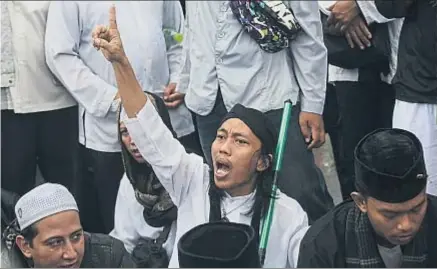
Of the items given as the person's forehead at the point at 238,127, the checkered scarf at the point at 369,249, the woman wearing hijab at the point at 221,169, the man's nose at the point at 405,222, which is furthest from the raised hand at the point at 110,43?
the man's nose at the point at 405,222

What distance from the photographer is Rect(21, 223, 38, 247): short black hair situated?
405cm

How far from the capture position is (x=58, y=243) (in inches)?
158

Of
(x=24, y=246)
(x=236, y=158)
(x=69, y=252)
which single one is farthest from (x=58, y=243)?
(x=236, y=158)

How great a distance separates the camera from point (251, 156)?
404cm

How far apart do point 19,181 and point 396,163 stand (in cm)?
225

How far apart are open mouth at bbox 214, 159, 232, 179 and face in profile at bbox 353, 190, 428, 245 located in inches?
28.8

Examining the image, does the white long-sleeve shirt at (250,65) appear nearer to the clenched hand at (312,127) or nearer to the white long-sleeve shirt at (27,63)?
the clenched hand at (312,127)

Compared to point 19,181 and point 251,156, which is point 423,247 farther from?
point 19,181

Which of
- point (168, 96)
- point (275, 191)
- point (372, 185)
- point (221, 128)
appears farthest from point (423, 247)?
point (168, 96)

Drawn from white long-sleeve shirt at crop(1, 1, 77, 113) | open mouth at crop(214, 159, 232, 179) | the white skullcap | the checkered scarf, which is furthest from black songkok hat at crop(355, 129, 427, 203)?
white long-sleeve shirt at crop(1, 1, 77, 113)

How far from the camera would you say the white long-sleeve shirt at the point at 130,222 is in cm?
462

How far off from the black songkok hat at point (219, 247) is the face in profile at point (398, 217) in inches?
16.5

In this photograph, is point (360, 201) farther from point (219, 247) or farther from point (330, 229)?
point (219, 247)

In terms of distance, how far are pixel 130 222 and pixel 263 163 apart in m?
0.87
